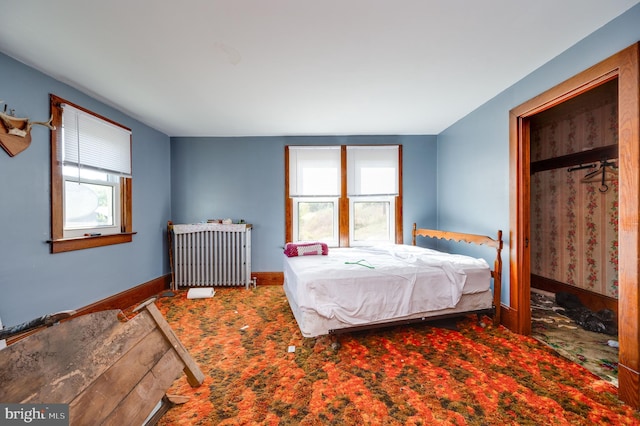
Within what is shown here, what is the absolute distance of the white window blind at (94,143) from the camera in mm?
2457

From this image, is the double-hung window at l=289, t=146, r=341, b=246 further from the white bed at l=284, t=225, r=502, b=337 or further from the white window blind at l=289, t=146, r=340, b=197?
the white bed at l=284, t=225, r=502, b=337

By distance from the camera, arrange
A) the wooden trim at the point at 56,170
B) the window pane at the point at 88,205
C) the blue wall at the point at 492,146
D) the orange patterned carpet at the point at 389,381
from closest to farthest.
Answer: the orange patterned carpet at the point at 389,381 < the blue wall at the point at 492,146 < the wooden trim at the point at 56,170 < the window pane at the point at 88,205

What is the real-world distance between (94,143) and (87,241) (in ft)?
3.59

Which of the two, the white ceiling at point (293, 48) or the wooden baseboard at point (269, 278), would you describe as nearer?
the white ceiling at point (293, 48)

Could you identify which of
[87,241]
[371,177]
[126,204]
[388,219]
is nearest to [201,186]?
[126,204]

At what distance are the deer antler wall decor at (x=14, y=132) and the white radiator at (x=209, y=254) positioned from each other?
1856mm

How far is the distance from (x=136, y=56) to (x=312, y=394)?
9.48 ft

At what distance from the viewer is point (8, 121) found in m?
1.94

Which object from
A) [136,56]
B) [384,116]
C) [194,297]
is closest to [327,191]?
[384,116]

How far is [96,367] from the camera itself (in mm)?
1112

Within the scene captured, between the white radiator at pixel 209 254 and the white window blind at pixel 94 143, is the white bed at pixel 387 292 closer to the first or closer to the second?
the white radiator at pixel 209 254

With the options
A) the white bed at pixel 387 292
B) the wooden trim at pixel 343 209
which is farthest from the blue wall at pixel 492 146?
the wooden trim at pixel 343 209

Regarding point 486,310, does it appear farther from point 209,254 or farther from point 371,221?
point 209,254

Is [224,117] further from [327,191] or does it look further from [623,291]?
[623,291]
